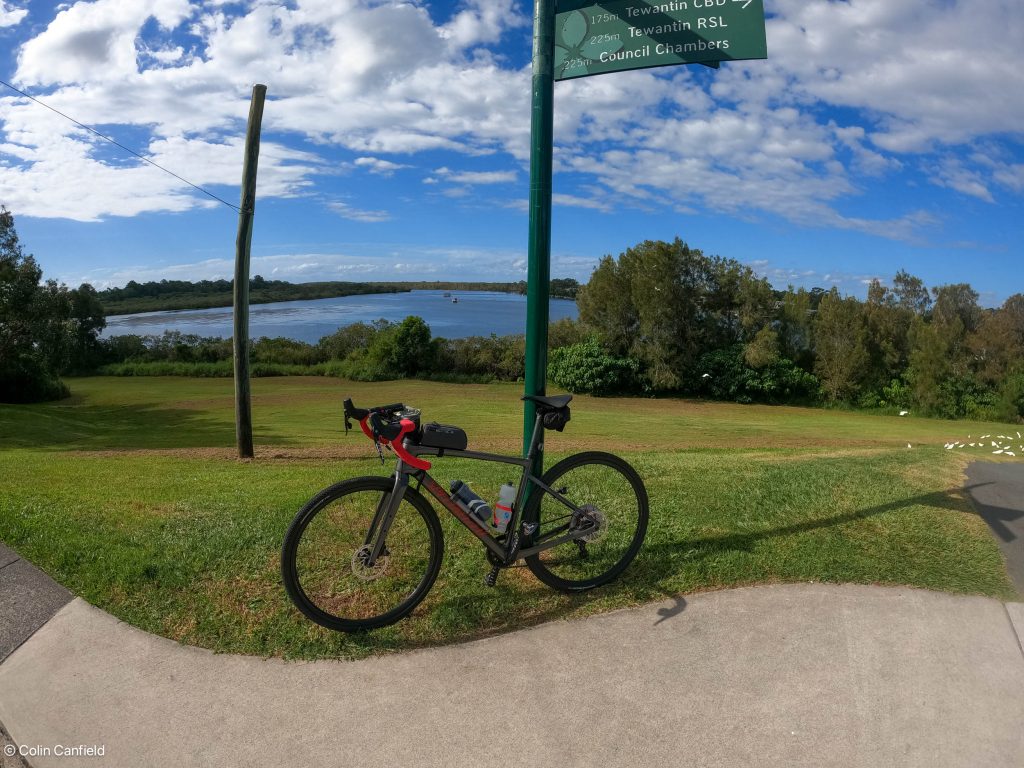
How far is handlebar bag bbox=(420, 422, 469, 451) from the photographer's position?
3.34 m

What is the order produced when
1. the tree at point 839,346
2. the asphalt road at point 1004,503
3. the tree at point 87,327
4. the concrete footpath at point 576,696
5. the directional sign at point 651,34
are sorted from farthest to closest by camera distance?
the tree at point 839,346 < the tree at point 87,327 < the asphalt road at point 1004,503 < the directional sign at point 651,34 < the concrete footpath at point 576,696

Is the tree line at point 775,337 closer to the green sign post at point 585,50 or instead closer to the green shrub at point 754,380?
the green shrub at point 754,380

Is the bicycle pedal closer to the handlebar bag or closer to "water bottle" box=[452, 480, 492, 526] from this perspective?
"water bottle" box=[452, 480, 492, 526]

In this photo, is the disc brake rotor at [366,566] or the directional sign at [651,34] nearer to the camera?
the disc brake rotor at [366,566]

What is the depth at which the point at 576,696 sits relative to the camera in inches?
113

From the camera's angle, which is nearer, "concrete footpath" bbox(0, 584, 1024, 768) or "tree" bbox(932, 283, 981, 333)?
"concrete footpath" bbox(0, 584, 1024, 768)

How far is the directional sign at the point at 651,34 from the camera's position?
393 centimetres

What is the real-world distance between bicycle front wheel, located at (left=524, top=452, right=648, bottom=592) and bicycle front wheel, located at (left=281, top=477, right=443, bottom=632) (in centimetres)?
61

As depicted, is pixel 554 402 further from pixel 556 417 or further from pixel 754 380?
pixel 754 380

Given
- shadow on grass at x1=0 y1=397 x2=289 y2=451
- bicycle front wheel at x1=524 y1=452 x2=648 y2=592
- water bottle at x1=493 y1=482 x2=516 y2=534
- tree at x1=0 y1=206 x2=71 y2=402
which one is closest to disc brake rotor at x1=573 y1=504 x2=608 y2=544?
bicycle front wheel at x1=524 y1=452 x2=648 y2=592

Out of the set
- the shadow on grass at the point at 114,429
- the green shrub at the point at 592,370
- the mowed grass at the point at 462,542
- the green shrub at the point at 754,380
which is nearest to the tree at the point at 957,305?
the green shrub at the point at 754,380

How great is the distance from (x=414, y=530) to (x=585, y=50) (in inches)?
117

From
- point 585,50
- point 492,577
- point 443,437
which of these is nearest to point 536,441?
point 443,437

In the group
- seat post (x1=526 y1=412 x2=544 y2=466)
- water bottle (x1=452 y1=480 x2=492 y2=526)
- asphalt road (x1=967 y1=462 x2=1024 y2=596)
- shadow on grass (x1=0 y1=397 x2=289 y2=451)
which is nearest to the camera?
water bottle (x1=452 y1=480 x2=492 y2=526)
